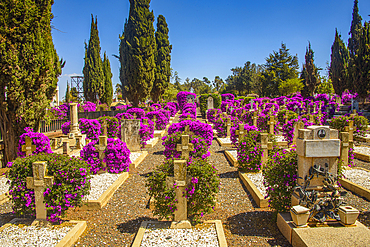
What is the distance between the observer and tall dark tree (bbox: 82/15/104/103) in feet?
89.8

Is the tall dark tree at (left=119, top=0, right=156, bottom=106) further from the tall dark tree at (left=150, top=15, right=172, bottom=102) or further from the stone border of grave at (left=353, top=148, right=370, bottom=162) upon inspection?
the stone border of grave at (left=353, top=148, right=370, bottom=162)


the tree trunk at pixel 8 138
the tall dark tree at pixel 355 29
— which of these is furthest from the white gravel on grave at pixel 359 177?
the tall dark tree at pixel 355 29

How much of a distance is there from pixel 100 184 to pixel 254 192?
3.78 metres

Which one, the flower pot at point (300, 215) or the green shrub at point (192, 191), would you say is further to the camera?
the green shrub at point (192, 191)

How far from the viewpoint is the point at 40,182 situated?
12.6 ft

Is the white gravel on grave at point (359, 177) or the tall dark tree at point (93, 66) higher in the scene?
the tall dark tree at point (93, 66)

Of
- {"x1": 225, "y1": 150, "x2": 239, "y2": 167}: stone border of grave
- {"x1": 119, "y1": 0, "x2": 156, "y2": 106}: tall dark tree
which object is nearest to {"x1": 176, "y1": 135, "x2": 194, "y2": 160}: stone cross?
{"x1": 225, "y1": 150, "x2": 239, "y2": 167}: stone border of grave

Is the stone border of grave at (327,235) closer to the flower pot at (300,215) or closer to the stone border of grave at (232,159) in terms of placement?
the flower pot at (300,215)

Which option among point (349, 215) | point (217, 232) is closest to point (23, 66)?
point (217, 232)

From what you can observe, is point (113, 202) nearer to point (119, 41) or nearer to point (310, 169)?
point (310, 169)

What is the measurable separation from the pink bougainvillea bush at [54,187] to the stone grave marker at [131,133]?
19.2 feet

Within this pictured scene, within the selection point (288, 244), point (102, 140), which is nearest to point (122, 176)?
point (102, 140)

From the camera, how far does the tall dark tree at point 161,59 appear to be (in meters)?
30.6

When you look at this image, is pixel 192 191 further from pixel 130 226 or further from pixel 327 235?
pixel 327 235
